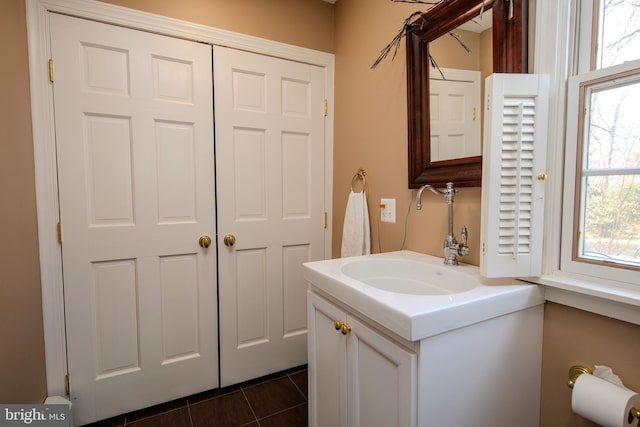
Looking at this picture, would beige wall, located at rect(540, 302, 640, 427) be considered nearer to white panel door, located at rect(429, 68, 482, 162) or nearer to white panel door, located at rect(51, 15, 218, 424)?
white panel door, located at rect(429, 68, 482, 162)

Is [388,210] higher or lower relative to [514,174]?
lower

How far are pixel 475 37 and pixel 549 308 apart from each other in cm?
98

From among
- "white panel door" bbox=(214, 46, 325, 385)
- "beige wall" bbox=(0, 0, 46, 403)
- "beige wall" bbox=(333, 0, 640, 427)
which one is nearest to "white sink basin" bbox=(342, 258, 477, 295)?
"beige wall" bbox=(333, 0, 640, 427)

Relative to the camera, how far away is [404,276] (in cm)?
129

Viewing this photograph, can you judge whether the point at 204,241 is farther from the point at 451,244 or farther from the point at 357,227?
the point at 451,244

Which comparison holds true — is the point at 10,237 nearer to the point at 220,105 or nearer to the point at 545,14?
the point at 220,105

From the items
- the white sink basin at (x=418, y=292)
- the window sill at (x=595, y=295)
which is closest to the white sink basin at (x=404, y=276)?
the white sink basin at (x=418, y=292)

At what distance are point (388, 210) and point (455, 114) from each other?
0.56m

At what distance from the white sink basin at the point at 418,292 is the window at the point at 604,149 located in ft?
0.63

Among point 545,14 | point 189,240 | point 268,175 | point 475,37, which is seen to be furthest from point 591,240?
point 189,240

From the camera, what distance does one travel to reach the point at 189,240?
1.66 meters

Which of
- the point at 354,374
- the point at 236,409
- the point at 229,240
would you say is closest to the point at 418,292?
the point at 354,374

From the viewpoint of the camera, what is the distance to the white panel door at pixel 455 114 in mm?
1166

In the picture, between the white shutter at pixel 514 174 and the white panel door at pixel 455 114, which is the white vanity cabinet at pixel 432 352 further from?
the white panel door at pixel 455 114
